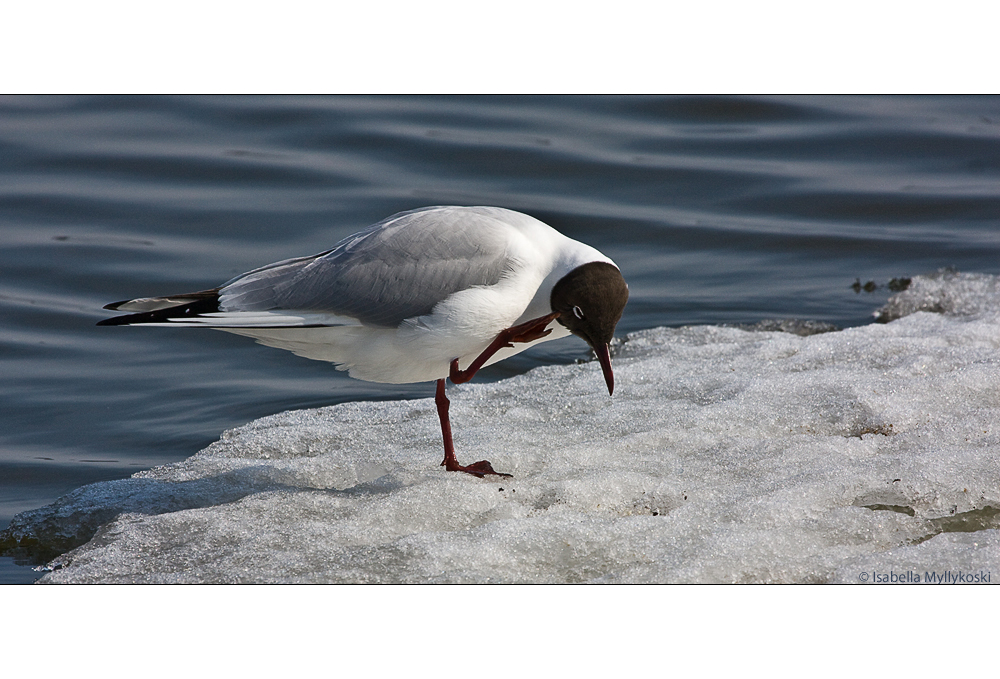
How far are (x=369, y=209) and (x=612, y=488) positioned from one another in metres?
5.68

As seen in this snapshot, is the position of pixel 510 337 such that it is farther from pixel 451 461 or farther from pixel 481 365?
pixel 451 461

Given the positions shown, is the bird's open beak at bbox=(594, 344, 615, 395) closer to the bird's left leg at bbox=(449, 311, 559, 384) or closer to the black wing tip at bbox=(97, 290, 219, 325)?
the bird's left leg at bbox=(449, 311, 559, 384)

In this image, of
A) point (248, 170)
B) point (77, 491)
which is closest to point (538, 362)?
point (77, 491)

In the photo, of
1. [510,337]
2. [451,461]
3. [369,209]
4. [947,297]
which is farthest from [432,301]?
[369,209]

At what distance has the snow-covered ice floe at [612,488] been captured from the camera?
3.20 meters

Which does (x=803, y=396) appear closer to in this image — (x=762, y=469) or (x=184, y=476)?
(x=762, y=469)

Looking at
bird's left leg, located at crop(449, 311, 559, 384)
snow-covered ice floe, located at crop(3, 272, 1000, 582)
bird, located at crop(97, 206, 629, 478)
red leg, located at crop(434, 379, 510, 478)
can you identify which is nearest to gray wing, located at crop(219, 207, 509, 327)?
bird, located at crop(97, 206, 629, 478)

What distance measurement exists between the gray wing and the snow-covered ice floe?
758mm

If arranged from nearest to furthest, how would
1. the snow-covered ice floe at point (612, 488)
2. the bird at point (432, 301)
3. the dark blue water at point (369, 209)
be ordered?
the snow-covered ice floe at point (612, 488) → the bird at point (432, 301) → the dark blue water at point (369, 209)

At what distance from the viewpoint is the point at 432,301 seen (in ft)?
12.3

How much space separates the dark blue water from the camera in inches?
227

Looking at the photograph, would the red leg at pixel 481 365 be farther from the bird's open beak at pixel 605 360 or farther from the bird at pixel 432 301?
the bird's open beak at pixel 605 360

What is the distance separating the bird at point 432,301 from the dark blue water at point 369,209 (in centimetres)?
136

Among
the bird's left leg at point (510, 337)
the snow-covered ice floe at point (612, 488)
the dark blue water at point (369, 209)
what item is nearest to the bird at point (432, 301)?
the bird's left leg at point (510, 337)
